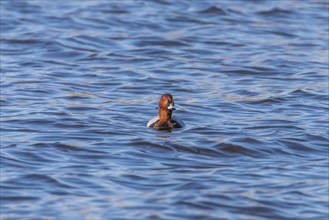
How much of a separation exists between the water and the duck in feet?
0.45

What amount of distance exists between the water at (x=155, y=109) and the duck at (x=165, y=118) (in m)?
0.14

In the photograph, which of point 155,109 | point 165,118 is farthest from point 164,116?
point 155,109

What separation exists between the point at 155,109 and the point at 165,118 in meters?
1.36

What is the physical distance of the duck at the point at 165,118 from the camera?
44.4 ft

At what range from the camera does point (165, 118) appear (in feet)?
44.7

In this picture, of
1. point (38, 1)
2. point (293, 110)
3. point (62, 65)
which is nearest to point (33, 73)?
point (62, 65)

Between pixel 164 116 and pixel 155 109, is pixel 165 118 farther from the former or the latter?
pixel 155 109

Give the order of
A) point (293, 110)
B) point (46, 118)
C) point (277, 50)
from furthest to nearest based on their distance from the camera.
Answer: point (277, 50) → point (293, 110) → point (46, 118)

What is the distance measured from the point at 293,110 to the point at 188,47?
469cm

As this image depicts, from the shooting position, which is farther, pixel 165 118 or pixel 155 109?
pixel 155 109

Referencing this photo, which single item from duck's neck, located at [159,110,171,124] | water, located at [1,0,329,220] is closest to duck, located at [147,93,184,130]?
duck's neck, located at [159,110,171,124]

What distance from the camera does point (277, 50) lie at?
62.8ft

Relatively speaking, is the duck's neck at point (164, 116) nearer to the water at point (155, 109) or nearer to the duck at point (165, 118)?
the duck at point (165, 118)

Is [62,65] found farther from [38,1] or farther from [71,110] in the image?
[38,1]
